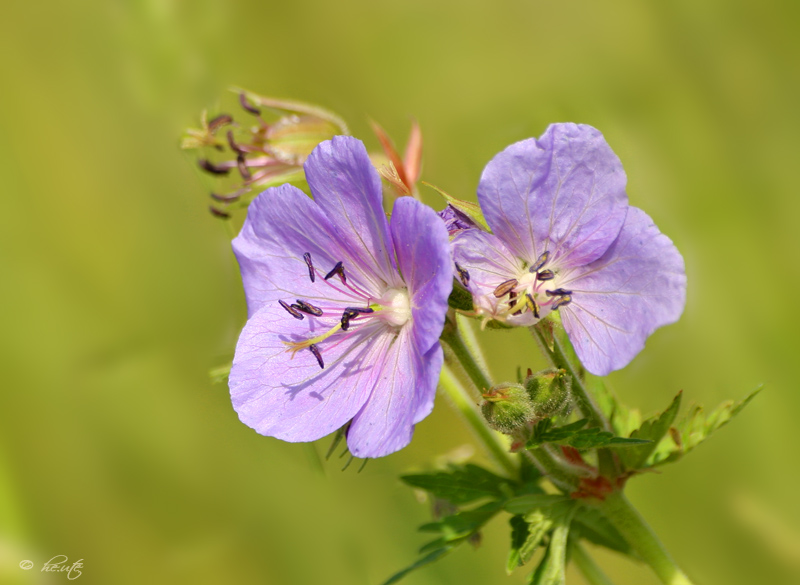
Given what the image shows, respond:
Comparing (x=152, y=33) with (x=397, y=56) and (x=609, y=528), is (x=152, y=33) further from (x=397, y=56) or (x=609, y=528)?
(x=609, y=528)

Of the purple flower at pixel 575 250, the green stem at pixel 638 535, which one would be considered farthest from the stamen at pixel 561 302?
the green stem at pixel 638 535

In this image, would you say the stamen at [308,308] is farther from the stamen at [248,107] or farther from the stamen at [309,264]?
the stamen at [248,107]

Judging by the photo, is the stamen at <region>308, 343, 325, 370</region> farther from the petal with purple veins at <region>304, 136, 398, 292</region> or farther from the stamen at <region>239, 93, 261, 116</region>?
the stamen at <region>239, 93, 261, 116</region>

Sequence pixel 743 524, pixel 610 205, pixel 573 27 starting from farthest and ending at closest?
pixel 573 27 < pixel 743 524 < pixel 610 205

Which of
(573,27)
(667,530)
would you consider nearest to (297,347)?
(667,530)

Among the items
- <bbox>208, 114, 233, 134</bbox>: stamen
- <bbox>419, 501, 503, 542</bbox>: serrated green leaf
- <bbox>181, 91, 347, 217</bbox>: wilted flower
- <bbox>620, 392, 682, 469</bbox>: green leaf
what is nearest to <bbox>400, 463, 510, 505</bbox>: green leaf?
<bbox>419, 501, 503, 542</bbox>: serrated green leaf

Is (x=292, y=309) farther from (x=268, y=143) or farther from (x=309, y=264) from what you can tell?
(x=268, y=143)
